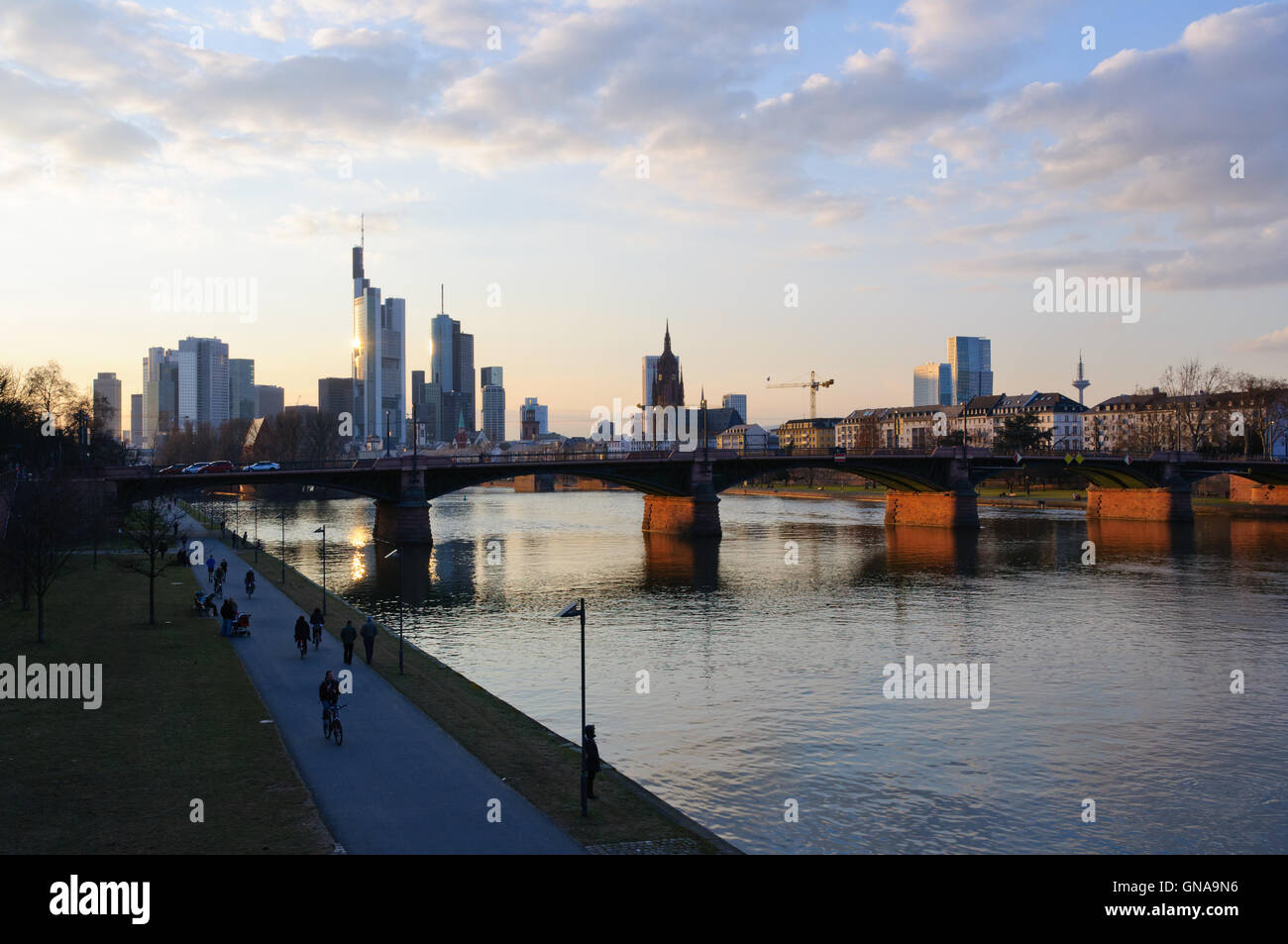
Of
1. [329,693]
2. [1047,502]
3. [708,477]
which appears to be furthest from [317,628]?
[1047,502]

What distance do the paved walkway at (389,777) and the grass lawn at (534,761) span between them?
0.43 metres

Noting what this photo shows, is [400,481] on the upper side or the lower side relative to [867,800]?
upper

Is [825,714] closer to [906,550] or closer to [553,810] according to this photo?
[553,810]

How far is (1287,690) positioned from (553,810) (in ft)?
83.7

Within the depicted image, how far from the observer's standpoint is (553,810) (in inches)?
709

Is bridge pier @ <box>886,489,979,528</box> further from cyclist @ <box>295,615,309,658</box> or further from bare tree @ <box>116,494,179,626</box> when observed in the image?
cyclist @ <box>295,615,309,658</box>

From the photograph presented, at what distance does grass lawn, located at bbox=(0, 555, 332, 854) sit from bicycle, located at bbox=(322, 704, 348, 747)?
1027 millimetres

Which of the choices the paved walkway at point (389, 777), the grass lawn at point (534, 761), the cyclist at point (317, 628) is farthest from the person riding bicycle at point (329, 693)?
the cyclist at point (317, 628)

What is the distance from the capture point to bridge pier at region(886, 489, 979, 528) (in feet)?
325

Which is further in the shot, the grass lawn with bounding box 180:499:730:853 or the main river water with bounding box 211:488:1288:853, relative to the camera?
the main river water with bounding box 211:488:1288:853

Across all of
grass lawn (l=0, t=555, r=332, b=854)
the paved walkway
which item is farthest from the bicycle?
grass lawn (l=0, t=555, r=332, b=854)

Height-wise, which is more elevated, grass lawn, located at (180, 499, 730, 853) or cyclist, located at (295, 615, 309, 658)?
cyclist, located at (295, 615, 309, 658)

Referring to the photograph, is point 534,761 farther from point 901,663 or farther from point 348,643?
point 901,663

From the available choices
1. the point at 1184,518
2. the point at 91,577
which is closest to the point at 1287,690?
the point at 91,577
